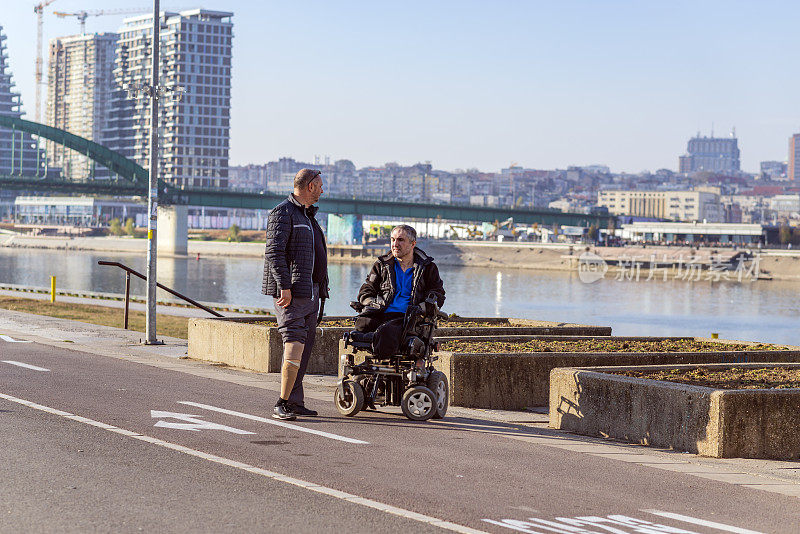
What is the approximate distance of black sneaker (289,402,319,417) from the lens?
10477 mm

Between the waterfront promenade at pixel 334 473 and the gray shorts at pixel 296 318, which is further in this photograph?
the gray shorts at pixel 296 318

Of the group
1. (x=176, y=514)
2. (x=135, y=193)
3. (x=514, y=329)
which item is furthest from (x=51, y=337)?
(x=135, y=193)

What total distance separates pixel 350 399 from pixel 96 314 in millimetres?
19865

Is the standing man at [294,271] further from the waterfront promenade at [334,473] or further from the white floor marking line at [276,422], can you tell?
the waterfront promenade at [334,473]

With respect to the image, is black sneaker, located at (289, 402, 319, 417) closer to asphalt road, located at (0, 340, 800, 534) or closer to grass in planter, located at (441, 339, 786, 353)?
asphalt road, located at (0, 340, 800, 534)

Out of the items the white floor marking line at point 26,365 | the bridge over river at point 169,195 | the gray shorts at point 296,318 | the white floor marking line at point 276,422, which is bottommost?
the white floor marking line at point 26,365

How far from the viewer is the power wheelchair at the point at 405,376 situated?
10.4m

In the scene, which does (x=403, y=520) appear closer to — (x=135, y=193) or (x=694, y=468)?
(x=694, y=468)

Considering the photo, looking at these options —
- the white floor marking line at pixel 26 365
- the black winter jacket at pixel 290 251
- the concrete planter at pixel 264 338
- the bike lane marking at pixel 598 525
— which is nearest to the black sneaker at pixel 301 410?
the black winter jacket at pixel 290 251

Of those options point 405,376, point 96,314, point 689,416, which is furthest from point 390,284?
point 96,314

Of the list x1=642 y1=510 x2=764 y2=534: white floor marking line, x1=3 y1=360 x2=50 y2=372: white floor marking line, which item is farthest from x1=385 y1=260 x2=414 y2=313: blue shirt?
x1=3 y1=360 x2=50 y2=372: white floor marking line

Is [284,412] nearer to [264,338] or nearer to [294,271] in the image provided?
[294,271]

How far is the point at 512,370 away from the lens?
12.6 meters

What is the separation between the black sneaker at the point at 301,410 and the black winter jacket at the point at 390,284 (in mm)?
1072
